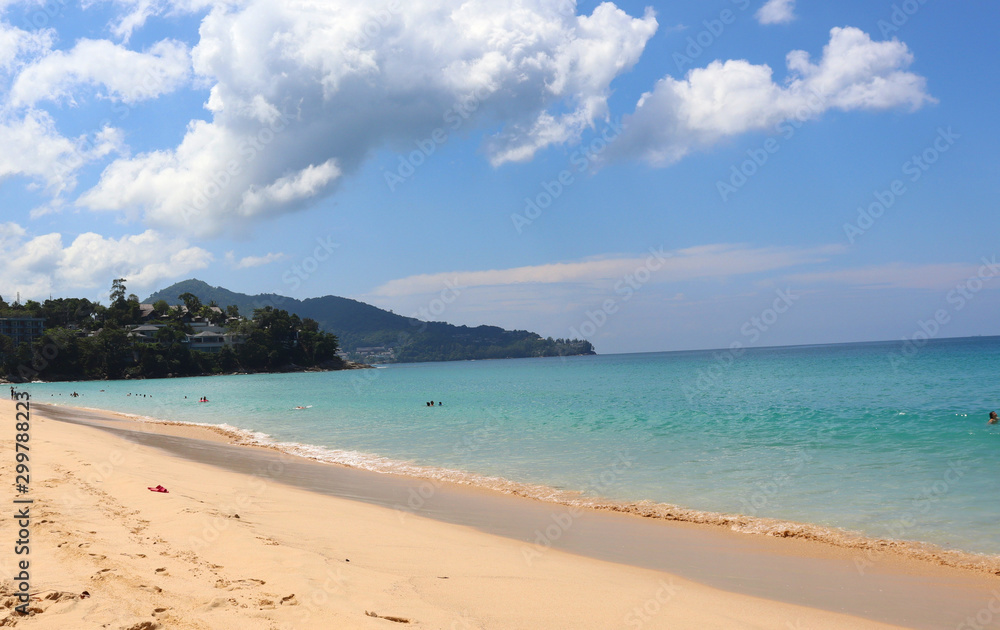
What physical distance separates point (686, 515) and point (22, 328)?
148 metres

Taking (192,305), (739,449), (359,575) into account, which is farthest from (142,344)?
(359,575)

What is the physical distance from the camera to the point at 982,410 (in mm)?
25016

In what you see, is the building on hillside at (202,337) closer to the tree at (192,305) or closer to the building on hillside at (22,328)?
the tree at (192,305)

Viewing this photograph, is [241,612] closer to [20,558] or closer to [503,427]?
[20,558]

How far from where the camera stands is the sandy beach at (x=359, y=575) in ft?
15.6

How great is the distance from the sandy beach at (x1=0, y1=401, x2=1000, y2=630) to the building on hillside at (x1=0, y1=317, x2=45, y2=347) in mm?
135598

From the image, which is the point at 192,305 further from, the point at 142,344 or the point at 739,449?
the point at 739,449

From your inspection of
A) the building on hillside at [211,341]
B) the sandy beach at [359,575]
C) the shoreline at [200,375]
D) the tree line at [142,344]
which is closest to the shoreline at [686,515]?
the sandy beach at [359,575]

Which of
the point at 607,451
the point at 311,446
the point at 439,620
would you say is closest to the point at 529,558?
the point at 439,620

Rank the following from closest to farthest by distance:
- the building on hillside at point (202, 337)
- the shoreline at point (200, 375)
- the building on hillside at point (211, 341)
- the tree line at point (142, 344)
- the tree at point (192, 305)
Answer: the shoreline at point (200, 375), the tree line at point (142, 344), the building on hillside at point (202, 337), the building on hillside at point (211, 341), the tree at point (192, 305)

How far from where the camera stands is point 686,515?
10.8m

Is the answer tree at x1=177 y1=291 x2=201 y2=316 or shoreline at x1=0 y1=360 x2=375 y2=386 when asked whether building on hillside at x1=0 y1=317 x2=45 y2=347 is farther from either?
tree at x1=177 y1=291 x2=201 y2=316

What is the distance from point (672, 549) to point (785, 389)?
138ft

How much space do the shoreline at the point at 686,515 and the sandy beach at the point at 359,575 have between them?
38cm
